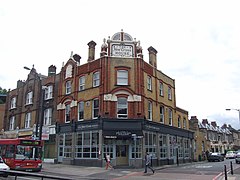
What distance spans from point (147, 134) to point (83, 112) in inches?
279

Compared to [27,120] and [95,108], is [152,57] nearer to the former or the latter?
[95,108]

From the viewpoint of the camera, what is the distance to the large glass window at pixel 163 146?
99.9 ft

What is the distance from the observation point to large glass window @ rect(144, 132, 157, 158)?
27.6 meters

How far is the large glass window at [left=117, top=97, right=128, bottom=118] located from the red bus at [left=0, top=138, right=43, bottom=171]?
29.5 feet

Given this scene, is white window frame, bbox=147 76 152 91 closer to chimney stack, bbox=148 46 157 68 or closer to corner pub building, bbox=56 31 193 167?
corner pub building, bbox=56 31 193 167

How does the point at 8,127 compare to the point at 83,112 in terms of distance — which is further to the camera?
the point at 8,127

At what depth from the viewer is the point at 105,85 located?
27.1 m

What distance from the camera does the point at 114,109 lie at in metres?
26.8

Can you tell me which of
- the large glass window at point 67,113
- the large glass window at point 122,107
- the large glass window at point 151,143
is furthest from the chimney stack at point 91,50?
the large glass window at point 151,143

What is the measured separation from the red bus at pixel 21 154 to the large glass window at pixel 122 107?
898 cm

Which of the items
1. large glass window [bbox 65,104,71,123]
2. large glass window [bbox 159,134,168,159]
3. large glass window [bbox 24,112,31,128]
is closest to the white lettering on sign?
large glass window [bbox 65,104,71,123]

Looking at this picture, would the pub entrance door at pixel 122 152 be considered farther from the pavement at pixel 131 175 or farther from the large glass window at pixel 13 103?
the large glass window at pixel 13 103

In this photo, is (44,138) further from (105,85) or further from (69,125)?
(105,85)

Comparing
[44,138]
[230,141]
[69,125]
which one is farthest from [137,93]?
[230,141]
